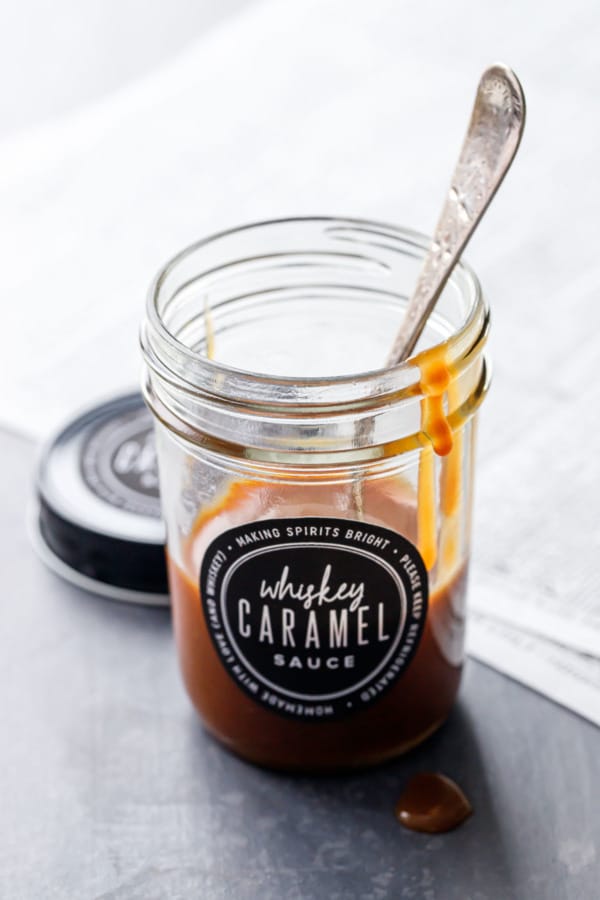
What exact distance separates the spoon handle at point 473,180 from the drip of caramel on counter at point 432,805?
0.80 ft

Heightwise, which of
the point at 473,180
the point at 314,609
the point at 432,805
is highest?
the point at 473,180

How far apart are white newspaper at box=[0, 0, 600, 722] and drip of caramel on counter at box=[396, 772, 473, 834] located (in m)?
0.10

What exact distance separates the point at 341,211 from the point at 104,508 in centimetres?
50

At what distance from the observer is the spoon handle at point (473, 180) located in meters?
0.53

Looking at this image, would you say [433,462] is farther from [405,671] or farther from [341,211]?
[341,211]

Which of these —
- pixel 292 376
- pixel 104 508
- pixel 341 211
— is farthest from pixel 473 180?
pixel 341 211

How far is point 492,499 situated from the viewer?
0.87m

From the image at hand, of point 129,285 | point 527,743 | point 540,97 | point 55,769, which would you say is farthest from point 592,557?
point 540,97

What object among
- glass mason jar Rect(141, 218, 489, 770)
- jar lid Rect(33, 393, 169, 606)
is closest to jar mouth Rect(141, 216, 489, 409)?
glass mason jar Rect(141, 218, 489, 770)

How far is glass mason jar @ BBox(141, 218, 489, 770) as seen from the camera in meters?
0.56

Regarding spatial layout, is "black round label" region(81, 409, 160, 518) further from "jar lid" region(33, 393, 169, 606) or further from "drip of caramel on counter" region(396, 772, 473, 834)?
"drip of caramel on counter" region(396, 772, 473, 834)

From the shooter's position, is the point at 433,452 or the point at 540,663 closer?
the point at 433,452

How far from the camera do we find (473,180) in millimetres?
562

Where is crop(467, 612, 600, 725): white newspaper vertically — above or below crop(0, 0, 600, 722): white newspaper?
below
